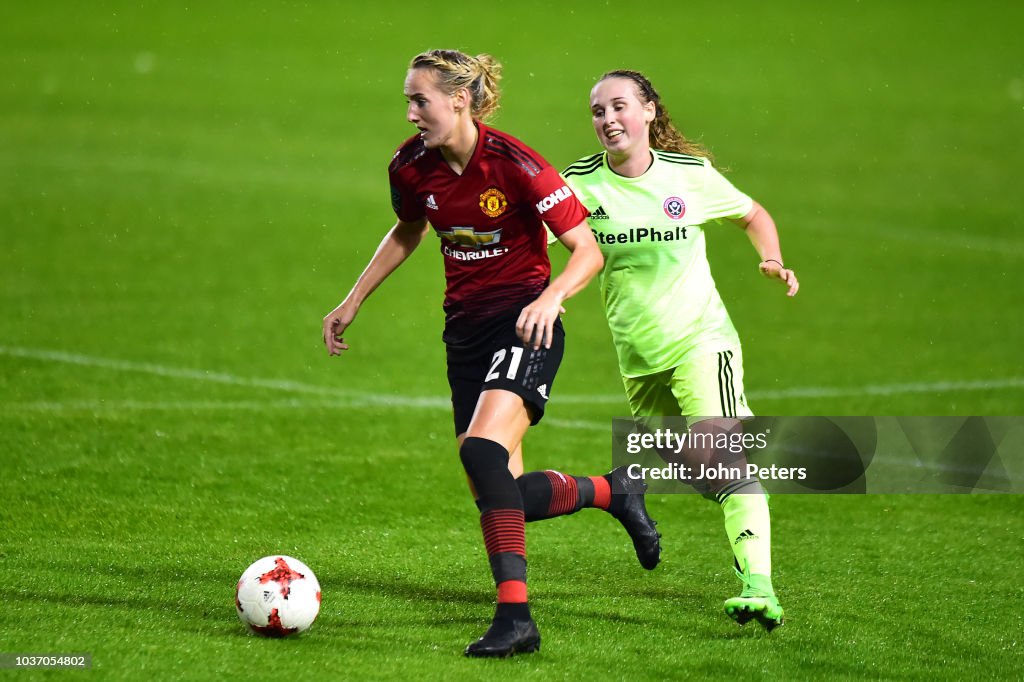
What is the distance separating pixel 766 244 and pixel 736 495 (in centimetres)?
114

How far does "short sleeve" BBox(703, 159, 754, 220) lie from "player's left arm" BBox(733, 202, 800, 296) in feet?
0.19

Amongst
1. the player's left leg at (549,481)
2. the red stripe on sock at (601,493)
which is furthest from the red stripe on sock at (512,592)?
the red stripe on sock at (601,493)

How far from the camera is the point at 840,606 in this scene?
6.69 meters

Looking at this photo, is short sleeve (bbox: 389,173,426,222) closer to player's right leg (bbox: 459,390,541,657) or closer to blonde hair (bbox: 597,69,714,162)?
player's right leg (bbox: 459,390,541,657)

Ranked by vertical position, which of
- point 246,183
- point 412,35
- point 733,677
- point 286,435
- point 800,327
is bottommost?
point 733,677

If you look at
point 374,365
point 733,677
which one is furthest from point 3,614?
point 374,365

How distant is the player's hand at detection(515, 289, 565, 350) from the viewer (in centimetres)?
563

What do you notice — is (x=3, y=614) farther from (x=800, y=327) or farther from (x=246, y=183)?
(x=246, y=183)

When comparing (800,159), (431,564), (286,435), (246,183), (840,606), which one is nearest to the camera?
(840,606)

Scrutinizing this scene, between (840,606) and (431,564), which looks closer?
(840,606)

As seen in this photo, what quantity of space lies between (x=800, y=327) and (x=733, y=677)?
8611mm

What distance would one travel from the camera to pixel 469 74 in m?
6.06

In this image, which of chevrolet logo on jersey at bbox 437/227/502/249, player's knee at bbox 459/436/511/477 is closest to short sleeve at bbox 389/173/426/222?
chevrolet logo on jersey at bbox 437/227/502/249

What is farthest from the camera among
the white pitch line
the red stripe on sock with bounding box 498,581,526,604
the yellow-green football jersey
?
the white pitch line
